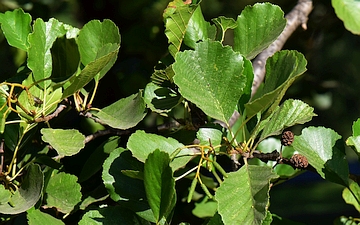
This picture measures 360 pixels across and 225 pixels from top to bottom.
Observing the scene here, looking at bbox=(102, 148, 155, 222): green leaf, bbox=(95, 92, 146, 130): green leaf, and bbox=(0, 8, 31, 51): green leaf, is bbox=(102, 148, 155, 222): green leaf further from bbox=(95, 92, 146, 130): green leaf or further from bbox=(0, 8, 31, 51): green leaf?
bbox=(0, 8, 31, 51): green leaf

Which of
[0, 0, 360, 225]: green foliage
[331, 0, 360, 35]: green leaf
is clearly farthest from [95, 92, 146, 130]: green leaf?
[331, 0, 360, 35]: green leaf

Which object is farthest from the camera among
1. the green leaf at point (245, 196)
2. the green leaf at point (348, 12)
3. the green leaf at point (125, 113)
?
the green leaf at point (348, 12)

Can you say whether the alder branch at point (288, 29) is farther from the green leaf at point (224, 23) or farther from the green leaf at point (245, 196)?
the green leaf at point (245, 196)

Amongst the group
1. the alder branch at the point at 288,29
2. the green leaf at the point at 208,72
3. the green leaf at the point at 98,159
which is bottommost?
the alder branch at the point at 288,29

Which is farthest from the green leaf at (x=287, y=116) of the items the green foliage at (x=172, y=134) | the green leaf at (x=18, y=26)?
the green leaf at (x=18, y=26)

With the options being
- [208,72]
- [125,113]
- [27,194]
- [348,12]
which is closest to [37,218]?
[27,194]

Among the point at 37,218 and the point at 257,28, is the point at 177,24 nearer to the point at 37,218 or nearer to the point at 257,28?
the point at 257,28

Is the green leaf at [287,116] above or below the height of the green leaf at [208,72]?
below
